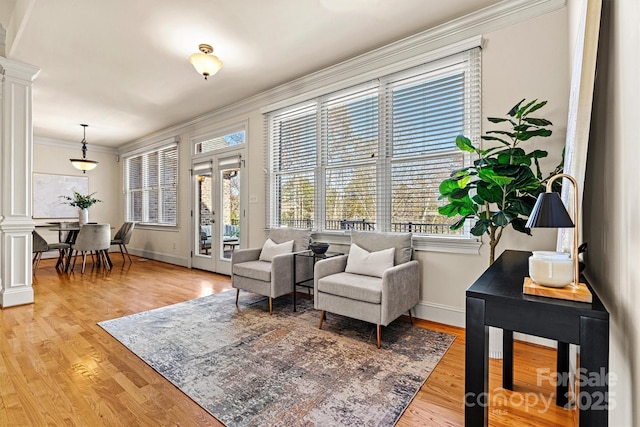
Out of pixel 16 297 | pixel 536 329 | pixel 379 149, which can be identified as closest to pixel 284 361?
pixel 536 329

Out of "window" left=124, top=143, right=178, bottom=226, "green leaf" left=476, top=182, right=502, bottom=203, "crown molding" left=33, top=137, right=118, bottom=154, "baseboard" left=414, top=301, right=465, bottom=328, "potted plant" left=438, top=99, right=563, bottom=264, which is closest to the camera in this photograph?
"potted plant" left=438, top=99, right=563, bottom=264

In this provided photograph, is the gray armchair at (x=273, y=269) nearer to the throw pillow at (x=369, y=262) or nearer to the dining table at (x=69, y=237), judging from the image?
the throw pillow at (x=369, y=262)

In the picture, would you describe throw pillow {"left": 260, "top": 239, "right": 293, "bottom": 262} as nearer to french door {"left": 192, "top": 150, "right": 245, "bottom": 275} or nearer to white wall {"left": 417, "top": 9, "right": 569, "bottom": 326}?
french door {"left": 192, "top": 150, "right": 245, "bottom": 275}

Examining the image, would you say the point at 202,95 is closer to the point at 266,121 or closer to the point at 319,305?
the point at 266,121

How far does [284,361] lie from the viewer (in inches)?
86.3

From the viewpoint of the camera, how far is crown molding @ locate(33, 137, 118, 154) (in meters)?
6.90

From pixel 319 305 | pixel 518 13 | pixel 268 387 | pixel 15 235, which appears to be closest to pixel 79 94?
pixel 15 235

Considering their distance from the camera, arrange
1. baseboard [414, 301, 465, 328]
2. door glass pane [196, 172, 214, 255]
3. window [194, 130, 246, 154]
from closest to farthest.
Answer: baseboard [414, 301, 465, 328] → window [194, 130, 246, 154] → door glass pane [196, 172, 214, 255]

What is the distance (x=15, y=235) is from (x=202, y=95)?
110 inches

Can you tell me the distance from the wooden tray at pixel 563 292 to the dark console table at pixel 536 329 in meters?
0.02

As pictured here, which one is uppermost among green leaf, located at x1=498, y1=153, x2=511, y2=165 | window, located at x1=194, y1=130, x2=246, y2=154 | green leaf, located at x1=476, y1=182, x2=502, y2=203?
window, located at x1=194, y1=130, x2=246, y2=154

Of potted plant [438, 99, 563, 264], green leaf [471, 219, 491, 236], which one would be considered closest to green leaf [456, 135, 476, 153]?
potted plant [438, 99, 563, 264]

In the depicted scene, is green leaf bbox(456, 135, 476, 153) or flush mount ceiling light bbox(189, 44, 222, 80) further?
flush mount ceiling light bbox(189, 44, 222, 80)

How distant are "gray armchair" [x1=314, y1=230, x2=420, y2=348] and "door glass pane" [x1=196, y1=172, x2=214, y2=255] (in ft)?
10.5
